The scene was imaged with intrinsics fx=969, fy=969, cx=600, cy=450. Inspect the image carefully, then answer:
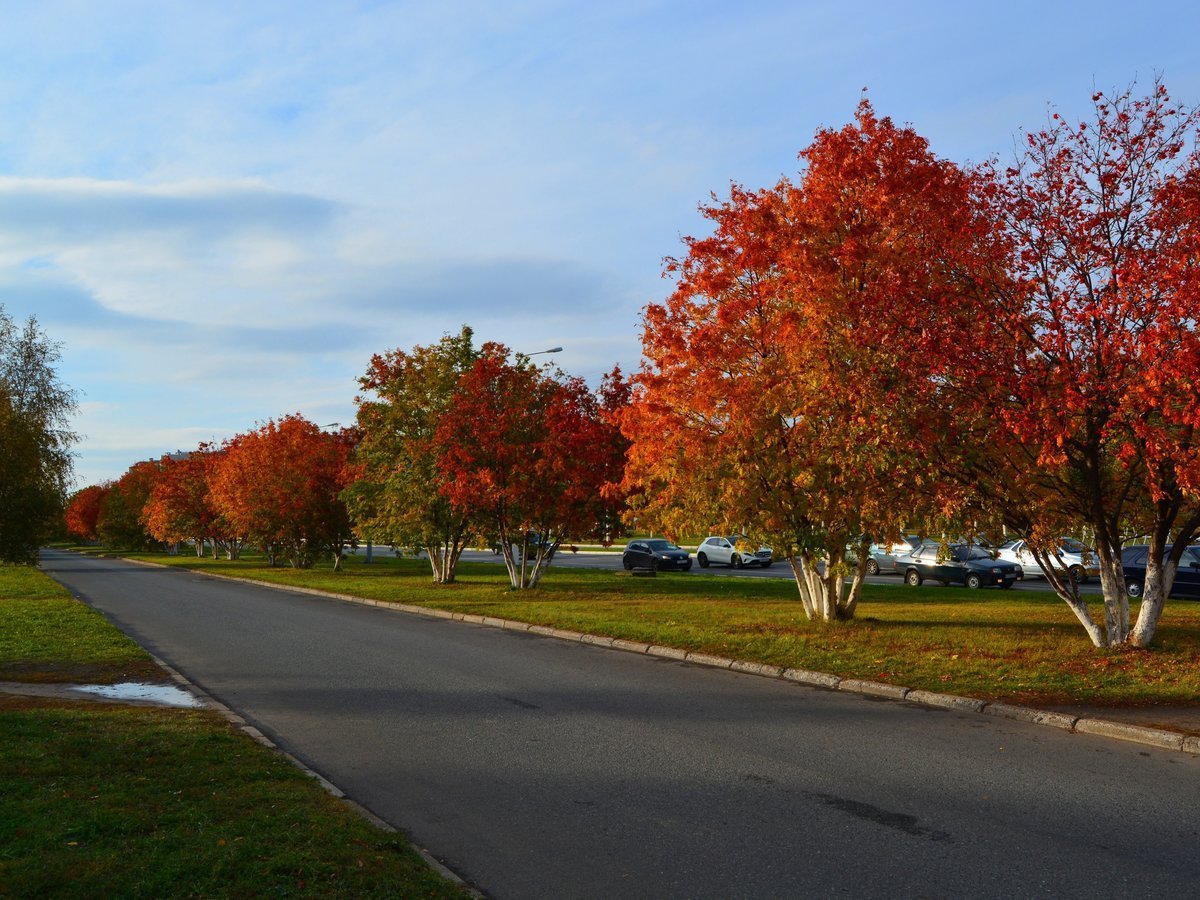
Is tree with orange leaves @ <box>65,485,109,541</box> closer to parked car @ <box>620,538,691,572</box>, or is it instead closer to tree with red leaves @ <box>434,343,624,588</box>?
parked car @ <box>620,538,691,572</box>

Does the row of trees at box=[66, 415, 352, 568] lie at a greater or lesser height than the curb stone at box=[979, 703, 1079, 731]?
greater

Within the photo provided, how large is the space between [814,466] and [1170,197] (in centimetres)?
601

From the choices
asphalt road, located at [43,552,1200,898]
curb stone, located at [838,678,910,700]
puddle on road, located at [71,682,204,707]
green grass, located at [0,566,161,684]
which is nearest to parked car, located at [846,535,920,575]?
curb stone, located at [838,678,910,700]

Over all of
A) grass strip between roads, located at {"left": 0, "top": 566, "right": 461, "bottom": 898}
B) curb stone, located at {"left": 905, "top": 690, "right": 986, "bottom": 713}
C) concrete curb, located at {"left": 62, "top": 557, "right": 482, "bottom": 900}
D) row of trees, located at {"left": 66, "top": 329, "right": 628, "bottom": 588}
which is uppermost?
row of trees, located at {"left": 66, "top": 329, "right": 628, "bottom": 588}

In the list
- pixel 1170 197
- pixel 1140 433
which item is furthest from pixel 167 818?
pixel 1170 197

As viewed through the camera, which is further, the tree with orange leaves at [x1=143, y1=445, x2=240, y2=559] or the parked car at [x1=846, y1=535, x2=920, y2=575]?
the tree with orange leaves at [x1=143, y1=445, x2=240, y2=559]

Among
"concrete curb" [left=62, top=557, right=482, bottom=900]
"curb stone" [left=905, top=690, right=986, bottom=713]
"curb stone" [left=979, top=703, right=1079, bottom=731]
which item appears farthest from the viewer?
"curb stone" [left=905, top=690, right=986, bottom=713]

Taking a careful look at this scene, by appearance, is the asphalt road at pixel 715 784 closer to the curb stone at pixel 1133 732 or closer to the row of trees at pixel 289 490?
the curb stone at pixel 1133 732

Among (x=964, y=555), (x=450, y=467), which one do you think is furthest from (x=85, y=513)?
(x=964, y=555)

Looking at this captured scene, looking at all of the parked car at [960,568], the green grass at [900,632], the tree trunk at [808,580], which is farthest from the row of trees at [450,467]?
the parked car at [960,568]

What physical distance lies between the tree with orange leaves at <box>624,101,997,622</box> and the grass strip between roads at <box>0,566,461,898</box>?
886 cm

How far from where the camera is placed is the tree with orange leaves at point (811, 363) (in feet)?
43.1

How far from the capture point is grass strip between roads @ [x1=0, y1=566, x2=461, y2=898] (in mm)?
4645

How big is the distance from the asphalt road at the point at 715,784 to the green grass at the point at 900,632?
147 cm
